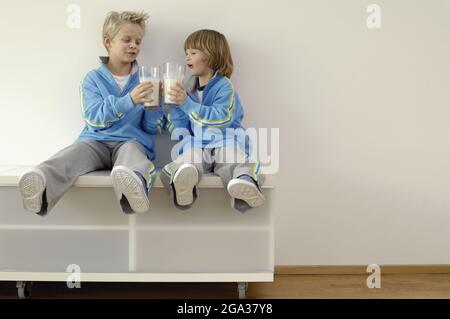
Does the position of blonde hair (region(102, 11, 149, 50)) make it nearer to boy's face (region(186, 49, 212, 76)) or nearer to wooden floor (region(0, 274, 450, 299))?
boy's face (region(186, 49, 212, 76))

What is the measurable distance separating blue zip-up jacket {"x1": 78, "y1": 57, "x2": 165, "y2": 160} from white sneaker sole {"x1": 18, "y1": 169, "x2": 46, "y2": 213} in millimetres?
443

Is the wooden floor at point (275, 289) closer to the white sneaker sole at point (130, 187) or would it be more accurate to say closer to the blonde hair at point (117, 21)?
the white sneaker sole at point (130, 187)

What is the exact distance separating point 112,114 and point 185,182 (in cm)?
46

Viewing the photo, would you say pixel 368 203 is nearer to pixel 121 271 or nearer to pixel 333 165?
pixel 333 165

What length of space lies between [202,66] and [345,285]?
104cm

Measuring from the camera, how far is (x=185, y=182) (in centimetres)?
187

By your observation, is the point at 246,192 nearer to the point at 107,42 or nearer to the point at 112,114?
the point at 112,114

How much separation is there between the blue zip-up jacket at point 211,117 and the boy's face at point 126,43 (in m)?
0.25

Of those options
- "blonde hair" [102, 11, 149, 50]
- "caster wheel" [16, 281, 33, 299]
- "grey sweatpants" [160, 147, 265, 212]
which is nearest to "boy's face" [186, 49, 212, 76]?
"blonde hair" [102, 11, 149, 50]

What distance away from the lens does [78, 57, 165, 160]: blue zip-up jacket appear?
84.7 inches

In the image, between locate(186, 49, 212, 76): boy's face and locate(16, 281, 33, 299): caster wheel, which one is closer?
locate(16, 281, 33, 299): caster wheel

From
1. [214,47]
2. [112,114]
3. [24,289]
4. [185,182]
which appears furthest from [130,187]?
[214,47]

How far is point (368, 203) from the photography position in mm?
2473

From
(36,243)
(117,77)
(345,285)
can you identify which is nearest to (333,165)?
(345,285)
